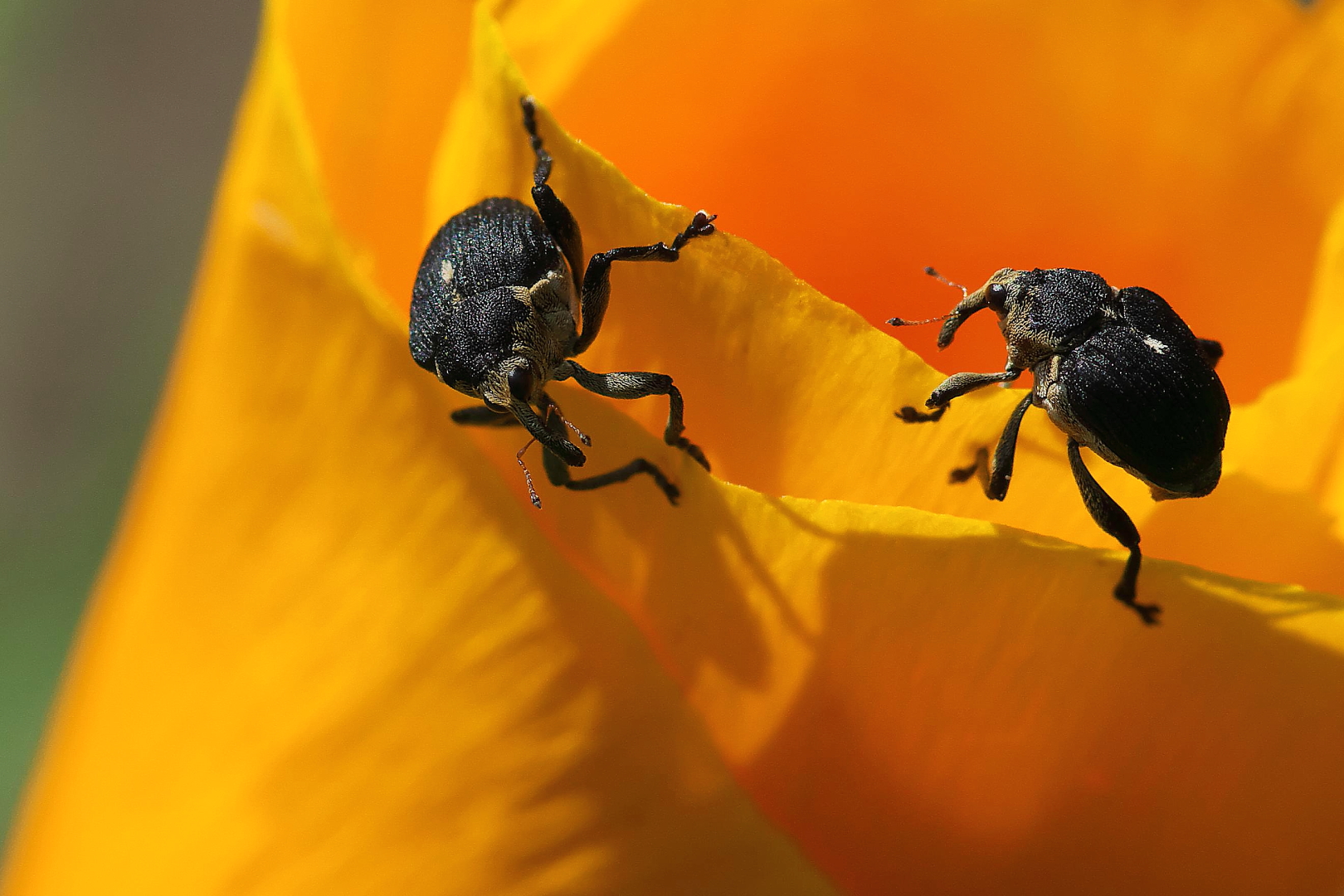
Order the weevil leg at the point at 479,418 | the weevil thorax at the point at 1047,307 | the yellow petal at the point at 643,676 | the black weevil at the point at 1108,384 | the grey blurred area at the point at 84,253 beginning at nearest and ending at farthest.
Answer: the yellow petal at the point at 643,676 → the black weevil at the point at 1108,384 → the weevil leg at the point at 479,418 → the weevil thorax at the point at 1047,307 → the grey blurred area at the point at 84,253

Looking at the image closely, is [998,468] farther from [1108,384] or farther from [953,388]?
[1108,384]

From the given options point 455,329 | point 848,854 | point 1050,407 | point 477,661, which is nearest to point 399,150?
point 455,329

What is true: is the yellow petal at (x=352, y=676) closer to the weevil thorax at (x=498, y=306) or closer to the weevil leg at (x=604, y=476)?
the weevil leg at (x=604, y=476)

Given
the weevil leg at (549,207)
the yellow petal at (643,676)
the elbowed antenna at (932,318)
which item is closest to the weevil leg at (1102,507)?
the yellow petal at (643,676)

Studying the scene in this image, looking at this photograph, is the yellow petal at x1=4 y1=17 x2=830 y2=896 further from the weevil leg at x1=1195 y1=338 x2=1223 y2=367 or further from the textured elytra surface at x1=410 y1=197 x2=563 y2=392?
the weevil leg at x1=1195 y1=338 x2=1223 y2=367

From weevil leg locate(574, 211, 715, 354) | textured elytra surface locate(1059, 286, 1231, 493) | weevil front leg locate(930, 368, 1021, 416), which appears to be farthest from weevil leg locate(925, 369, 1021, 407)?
weevil leg locate(574, 211, 715, 354)

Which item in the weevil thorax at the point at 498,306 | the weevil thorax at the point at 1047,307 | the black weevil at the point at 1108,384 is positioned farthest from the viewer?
the weevil thorax at the point at 498,306

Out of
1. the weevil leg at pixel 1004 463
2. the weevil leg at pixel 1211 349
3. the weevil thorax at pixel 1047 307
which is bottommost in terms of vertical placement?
the weevil leg at pixel 1211 349

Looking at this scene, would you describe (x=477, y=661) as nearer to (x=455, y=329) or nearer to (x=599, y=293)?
(x=599, y=293)
